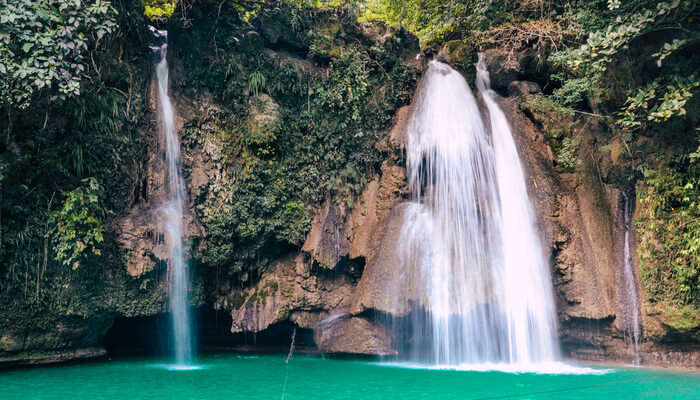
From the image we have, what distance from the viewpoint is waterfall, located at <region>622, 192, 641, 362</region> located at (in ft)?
34.1

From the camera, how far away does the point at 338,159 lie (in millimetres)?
13211

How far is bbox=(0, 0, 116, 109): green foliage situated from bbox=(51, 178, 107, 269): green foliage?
2.03 meters

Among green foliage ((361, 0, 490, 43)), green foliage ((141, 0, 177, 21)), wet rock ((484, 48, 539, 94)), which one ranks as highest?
green foliage ((361, 0, 490, 43))

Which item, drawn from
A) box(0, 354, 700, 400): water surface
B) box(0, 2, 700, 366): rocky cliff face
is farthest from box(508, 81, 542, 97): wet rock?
box(0, 354, 700, 400): water surface

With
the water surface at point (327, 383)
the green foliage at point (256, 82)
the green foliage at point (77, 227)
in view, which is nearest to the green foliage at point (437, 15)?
the green foliage at point (256, 82)

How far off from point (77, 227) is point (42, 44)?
360 centimetres

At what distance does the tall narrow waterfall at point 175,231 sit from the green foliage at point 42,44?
92.9 inches

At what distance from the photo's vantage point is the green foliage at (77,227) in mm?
9664

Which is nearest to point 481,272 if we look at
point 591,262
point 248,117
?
point 591,262

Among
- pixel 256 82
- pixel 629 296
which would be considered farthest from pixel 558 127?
pixel 256 82

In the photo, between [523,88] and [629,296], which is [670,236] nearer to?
[629,296]

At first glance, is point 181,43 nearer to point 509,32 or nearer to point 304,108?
point 304,108

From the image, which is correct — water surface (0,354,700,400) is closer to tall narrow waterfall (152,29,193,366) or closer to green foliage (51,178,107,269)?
tall narrow waterfall (152,29,193,366)

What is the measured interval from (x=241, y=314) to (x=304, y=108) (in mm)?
5880
